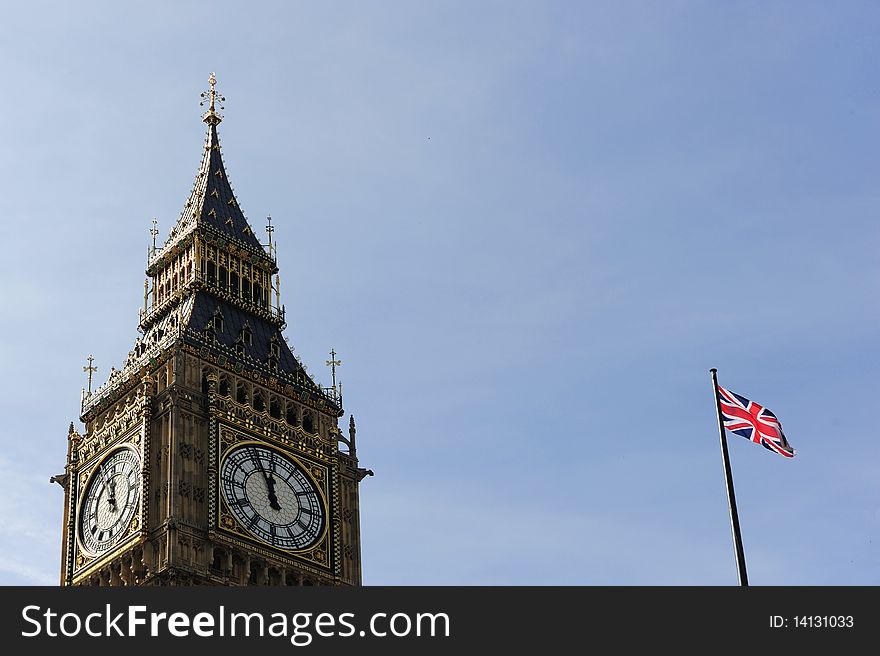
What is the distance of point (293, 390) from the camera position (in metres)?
125

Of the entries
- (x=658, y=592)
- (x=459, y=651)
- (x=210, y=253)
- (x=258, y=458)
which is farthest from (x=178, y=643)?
(x=210, y=253)

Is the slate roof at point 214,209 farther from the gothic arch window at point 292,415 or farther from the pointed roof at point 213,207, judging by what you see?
the gothic arch window at point 292,415

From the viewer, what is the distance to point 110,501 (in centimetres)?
11644

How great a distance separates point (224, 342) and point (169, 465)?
14.6 m

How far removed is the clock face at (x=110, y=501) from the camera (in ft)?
375

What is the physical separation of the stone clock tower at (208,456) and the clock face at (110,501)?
10 cm

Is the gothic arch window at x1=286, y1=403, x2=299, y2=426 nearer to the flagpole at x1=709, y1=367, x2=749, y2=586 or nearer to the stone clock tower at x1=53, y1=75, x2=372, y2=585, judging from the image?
the stone clock tower at x1=53, y1=75, x2=372, y2=585

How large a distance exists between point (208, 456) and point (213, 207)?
1142 inches

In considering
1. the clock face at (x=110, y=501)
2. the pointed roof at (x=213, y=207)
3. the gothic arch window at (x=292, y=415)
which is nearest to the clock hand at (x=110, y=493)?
the clock face at (x=110, y=501)

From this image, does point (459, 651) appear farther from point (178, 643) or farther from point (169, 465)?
point (169, 465)

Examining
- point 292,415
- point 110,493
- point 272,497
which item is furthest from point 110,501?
point 292,415

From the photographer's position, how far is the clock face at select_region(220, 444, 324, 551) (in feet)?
377

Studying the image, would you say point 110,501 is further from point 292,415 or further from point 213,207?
point 213,207

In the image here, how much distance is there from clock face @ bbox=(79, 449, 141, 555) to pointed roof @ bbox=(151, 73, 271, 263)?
22323 mm
